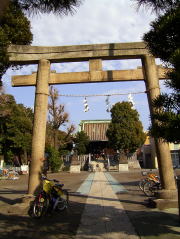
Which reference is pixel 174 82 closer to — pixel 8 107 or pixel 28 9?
pixel 28 9

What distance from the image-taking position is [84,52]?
27.9 ft

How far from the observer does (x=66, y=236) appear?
17.1 feet

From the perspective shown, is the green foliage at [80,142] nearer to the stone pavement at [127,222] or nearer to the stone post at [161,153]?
the stone pavement at [127,222]

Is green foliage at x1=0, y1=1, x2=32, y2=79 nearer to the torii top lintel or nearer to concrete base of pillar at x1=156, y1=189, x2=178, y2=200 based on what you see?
the torii top lintel

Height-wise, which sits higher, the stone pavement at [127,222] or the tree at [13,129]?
the tree at [13,129]

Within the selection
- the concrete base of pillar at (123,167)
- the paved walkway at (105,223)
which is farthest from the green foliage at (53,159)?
the paved walkway at (105,223)

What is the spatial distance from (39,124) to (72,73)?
7.14 feet

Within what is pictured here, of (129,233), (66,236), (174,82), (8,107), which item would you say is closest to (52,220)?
(66,236)

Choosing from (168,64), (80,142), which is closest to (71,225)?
(168,64)

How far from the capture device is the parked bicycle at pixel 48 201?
686 cm

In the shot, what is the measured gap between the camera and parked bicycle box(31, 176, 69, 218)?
6.86 m

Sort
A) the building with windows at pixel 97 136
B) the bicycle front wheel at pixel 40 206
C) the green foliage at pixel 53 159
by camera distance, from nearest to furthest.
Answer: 1. the bicycle front wheel at pixel 40 206
2. the green foliage at pixel 53 159
3. the building with windows at pixel 97 136

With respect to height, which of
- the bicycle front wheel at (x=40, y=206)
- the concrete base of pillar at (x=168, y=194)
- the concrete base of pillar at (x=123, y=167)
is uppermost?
the concrete base of pillar at (x=123, y=167)

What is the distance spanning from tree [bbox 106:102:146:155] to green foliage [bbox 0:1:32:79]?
25591 mm
